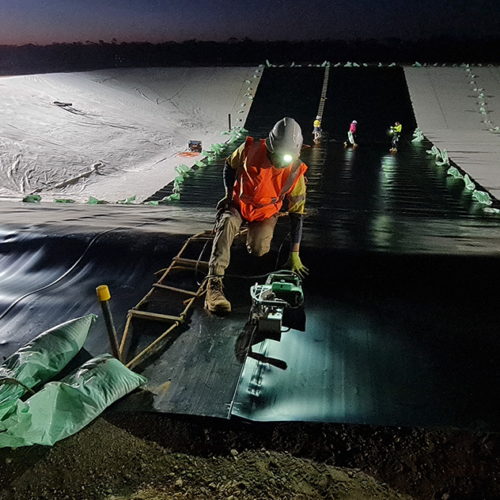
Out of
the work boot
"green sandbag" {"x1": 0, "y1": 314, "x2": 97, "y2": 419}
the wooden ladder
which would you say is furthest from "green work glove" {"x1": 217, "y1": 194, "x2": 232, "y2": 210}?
"green sandbag" {"x1": 0, "y1": 314, "x2": 97, "y2": 419}

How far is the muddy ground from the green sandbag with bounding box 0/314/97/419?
0.25 m

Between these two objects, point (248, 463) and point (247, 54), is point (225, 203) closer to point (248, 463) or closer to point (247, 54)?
point (248, 463)

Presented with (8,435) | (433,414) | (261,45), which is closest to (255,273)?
(433,414)

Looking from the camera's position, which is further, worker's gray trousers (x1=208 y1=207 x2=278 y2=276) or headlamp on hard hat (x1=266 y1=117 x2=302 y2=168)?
worker's gray trousers (x1=208 y1=207 x2=278 y2=276)

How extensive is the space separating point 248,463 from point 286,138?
6.02 feet

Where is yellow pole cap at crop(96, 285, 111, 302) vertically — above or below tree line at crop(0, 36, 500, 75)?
below

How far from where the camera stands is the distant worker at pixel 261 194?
2357 millimetres

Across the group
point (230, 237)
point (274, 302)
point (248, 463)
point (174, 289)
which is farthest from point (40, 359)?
point (230, 237)

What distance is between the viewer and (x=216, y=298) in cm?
226

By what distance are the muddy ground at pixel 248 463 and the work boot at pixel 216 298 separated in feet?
2.41

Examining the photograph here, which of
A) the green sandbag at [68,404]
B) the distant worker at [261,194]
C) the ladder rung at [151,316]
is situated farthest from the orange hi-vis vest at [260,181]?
the green sandbag at [68,404]

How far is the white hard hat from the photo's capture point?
7.57 feet

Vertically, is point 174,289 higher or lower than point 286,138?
lower

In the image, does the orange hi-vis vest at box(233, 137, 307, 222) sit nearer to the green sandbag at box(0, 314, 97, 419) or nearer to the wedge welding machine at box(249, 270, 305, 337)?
the wedge welding machine at box(249, 270, 305, 337)
